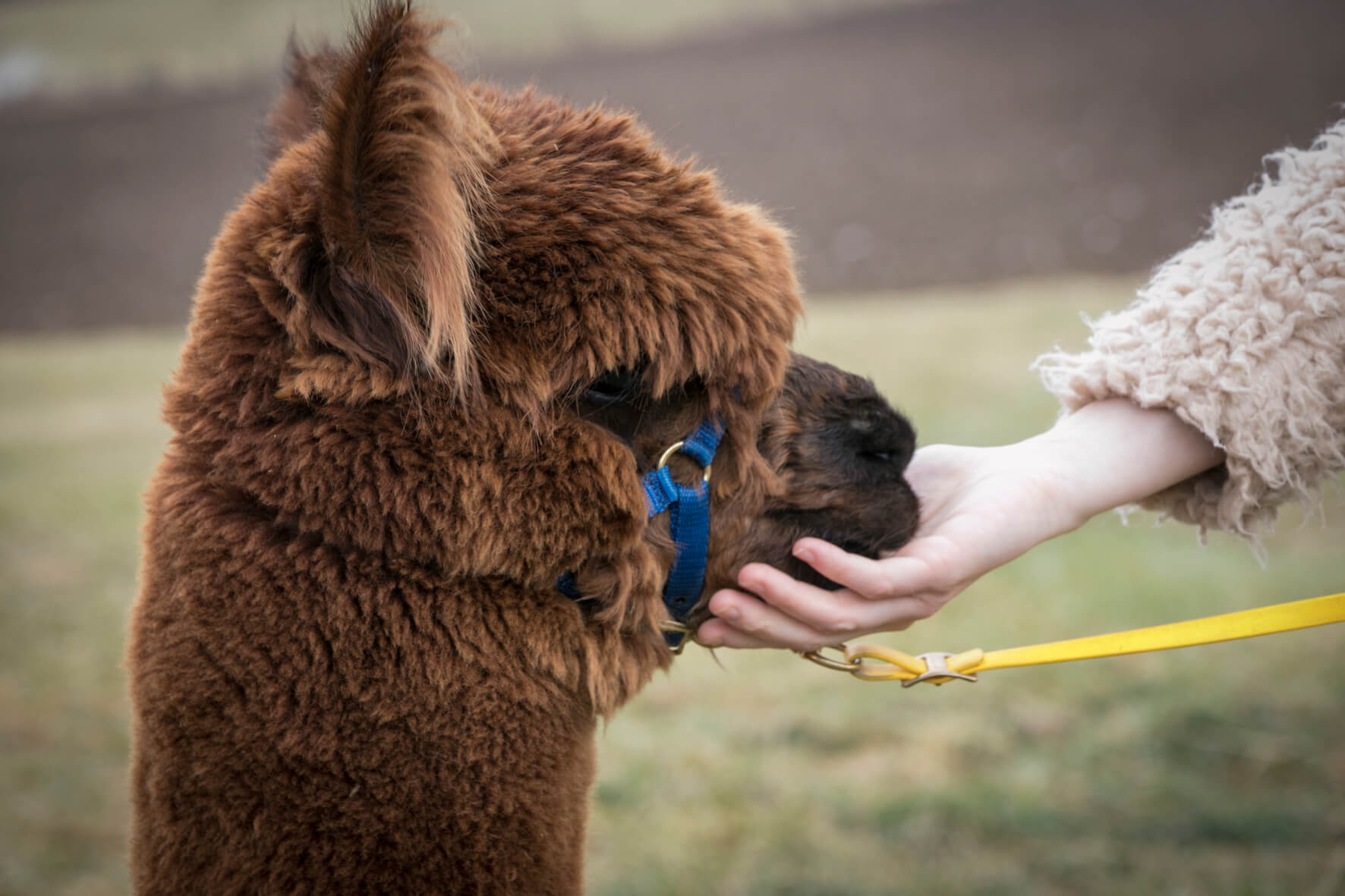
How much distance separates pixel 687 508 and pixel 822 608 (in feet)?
0.93

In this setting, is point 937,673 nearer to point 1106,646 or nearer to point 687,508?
point 1106,646

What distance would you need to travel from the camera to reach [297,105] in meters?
1.74

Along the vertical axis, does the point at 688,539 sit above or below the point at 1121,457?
below

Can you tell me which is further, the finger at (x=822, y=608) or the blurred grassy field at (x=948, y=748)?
the blurred grassy field at (x=948, y=748)

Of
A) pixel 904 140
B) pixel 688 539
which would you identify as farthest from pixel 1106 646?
pixel 904 140

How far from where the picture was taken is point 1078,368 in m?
1.92

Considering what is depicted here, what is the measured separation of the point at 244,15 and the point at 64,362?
23.6 ft

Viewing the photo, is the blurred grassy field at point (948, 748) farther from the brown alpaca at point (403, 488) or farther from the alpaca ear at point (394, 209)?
the alpaca ear at point (394, 209)

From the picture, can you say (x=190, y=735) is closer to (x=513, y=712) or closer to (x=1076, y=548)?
(x=513, y=712)

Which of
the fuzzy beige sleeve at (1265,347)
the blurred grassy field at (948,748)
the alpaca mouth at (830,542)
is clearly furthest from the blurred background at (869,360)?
the alpaca mouth at (830,542)

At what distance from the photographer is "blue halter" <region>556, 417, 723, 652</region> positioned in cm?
Result: 146

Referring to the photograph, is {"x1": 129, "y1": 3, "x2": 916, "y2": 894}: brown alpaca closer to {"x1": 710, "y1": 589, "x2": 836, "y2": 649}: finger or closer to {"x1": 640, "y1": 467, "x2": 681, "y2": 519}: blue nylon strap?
{"x1": 640, "y1": 467, "x2": 681, "y2": 519}: blue nylon strap

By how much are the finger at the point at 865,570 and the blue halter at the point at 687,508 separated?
0.17 meters

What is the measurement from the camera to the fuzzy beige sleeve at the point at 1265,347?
1.71 m
